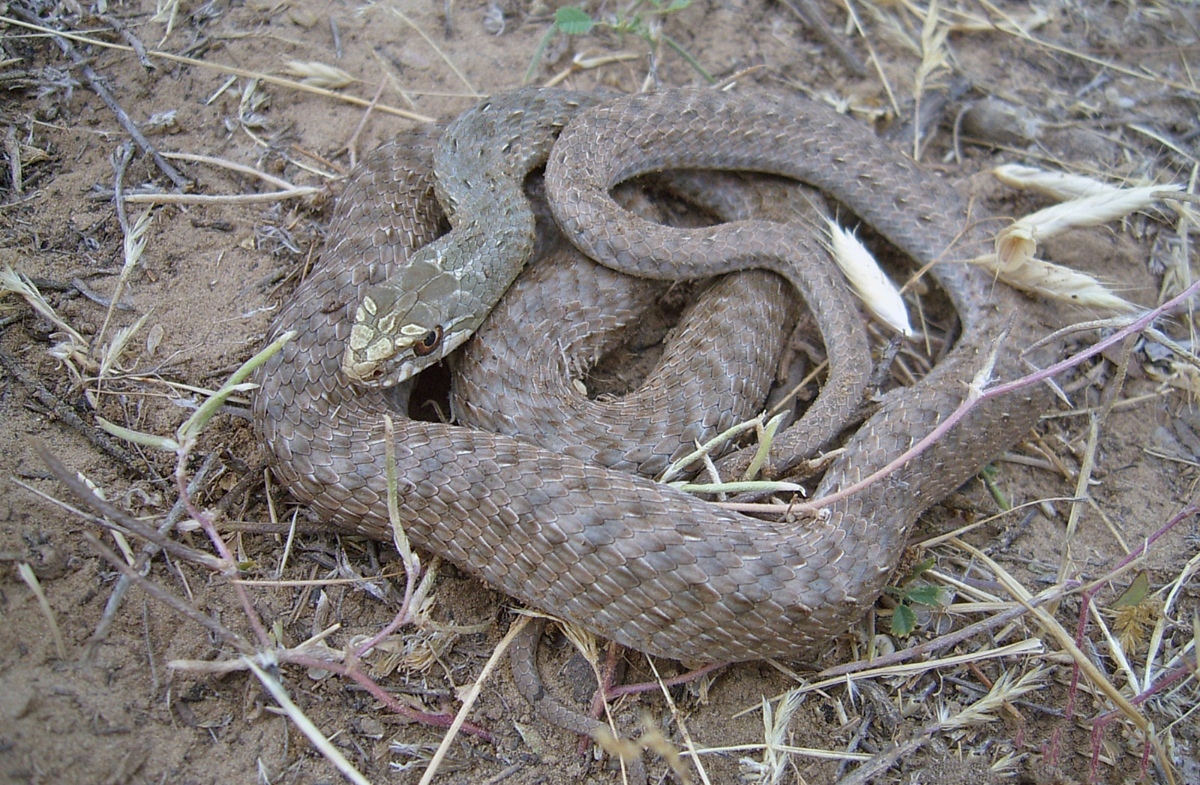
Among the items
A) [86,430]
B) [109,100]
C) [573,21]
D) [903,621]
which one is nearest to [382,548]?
[86,430]

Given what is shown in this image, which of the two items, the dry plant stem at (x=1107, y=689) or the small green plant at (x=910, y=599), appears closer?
the dry plant stem at (x=1107, y=689)

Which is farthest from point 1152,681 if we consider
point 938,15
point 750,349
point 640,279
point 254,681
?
point 938,15

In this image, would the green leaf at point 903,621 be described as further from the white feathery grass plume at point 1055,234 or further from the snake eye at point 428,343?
the snake eye at point 428,343

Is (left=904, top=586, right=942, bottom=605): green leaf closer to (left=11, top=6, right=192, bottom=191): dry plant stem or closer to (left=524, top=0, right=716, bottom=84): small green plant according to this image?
(left=524, top=0, right=716, bottom=84): small green plant

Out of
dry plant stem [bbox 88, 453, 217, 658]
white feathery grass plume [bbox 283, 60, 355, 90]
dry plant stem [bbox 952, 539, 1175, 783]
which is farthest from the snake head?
dry plant stem [bbox 952, 539, 1175, 783]

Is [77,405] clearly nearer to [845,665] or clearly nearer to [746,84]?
[845,665]

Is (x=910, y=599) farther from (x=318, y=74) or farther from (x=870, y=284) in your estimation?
(x=318, y=74)

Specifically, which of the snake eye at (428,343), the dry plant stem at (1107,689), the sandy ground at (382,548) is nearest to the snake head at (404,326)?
the snake eye at (428,343)
